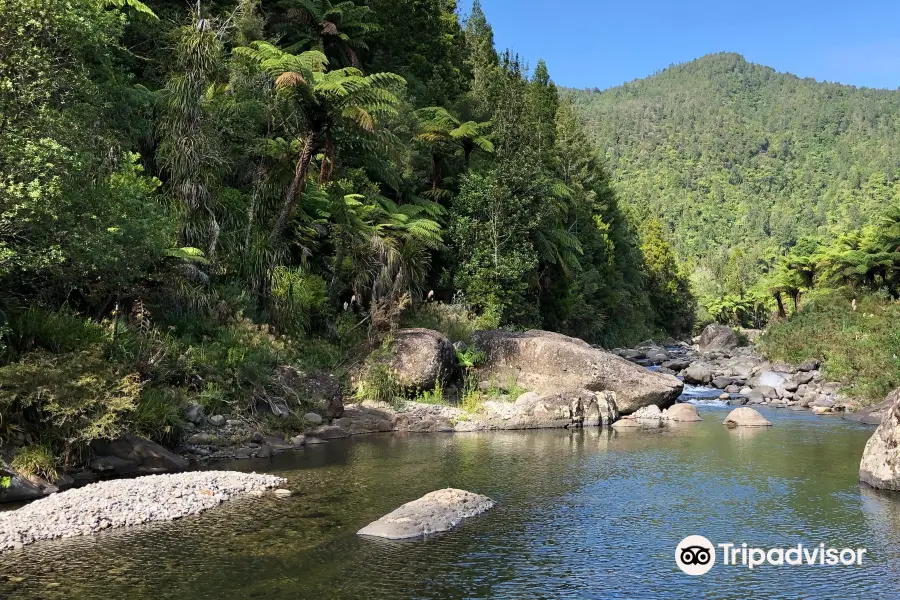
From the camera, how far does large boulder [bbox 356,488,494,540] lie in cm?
862

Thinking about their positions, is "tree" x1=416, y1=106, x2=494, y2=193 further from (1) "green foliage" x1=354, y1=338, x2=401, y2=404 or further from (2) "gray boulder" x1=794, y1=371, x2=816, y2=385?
(2) "gray boulder" x1=794, y1=371, x2=816, y2=385

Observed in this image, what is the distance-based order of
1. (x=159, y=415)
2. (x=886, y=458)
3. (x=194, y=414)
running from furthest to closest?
(x=194, y=414) < (x=159, y=415) < (x=886, y=458)

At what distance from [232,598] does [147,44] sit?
63.8ft

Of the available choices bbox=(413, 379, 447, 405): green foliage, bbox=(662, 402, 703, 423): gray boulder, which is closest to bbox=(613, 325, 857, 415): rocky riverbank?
bbox=(662, 402, 703, 423): gray boulder

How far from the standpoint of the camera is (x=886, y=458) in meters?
10.8

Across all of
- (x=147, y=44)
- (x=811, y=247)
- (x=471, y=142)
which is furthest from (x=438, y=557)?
(x=811, y=247)

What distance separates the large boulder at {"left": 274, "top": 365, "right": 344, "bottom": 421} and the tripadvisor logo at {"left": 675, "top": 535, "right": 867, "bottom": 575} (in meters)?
9.58

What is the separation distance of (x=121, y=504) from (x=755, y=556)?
24.7ft

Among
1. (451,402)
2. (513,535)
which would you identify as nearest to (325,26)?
(451,402)

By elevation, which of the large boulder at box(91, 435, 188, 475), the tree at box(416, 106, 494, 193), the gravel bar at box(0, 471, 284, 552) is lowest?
the gravel bar at box(0, 471, 284, 552)

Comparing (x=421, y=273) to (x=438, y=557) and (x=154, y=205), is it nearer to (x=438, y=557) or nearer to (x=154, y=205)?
(x=154, y=205)

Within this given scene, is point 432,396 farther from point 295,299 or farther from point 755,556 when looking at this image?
point 755,556

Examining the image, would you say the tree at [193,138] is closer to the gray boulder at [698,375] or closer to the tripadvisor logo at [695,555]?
the tripadvisor logo at [695,555]

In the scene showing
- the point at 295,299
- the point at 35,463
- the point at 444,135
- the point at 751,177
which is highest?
the point at 751,177
